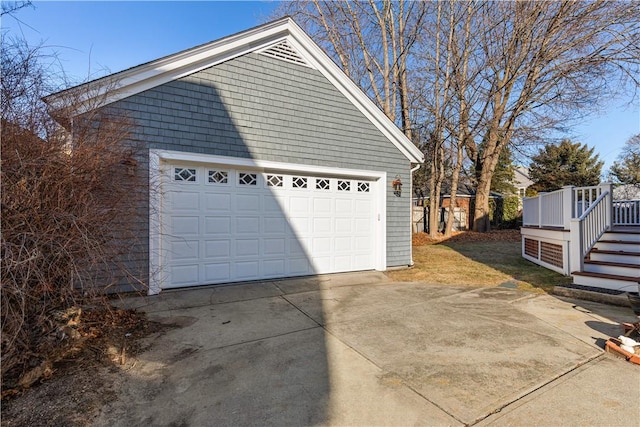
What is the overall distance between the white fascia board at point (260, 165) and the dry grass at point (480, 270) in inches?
101

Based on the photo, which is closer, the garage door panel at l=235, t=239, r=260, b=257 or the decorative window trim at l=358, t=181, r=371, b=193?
the garage door panel at l=235, t=239, r=260, b=257

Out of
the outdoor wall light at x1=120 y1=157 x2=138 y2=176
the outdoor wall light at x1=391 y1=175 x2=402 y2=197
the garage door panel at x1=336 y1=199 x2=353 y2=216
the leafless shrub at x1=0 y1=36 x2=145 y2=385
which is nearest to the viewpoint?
the leafless shrub at x1=0 y1=36 x2=145 y2=385

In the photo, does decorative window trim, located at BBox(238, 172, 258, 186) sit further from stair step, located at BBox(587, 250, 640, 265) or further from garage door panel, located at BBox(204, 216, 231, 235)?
stair step, located at BBox(587, 250, 640, 265)

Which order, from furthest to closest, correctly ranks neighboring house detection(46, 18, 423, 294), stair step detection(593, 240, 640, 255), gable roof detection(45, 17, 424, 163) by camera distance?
1. stair step detection(593, 240, 640, 255)
2. neighboring house detection(46, 18, 423, 294)
3. gable roof detection(45, 17, 424, 163)

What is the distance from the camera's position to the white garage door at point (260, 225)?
5.66 metres

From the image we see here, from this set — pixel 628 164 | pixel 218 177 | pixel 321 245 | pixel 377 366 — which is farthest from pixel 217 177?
pixel 628 164

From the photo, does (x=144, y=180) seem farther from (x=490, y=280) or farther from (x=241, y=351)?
(x=490, y=280)

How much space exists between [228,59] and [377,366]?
5963mm

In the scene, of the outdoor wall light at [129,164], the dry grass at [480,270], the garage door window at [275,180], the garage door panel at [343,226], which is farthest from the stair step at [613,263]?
the outdoor wall light at [129,164]

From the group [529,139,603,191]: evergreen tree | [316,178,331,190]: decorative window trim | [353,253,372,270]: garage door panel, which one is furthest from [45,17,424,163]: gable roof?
[529,139,603,191]: evergreen tree

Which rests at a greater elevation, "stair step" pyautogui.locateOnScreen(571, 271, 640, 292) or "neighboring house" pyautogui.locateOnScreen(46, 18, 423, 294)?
"neighboring house" pyautogui.locateOnScreen(46, 18, 423, 294)

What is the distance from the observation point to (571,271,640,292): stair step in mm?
5102

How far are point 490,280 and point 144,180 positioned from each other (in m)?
7.27

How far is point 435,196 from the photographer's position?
1582cm
